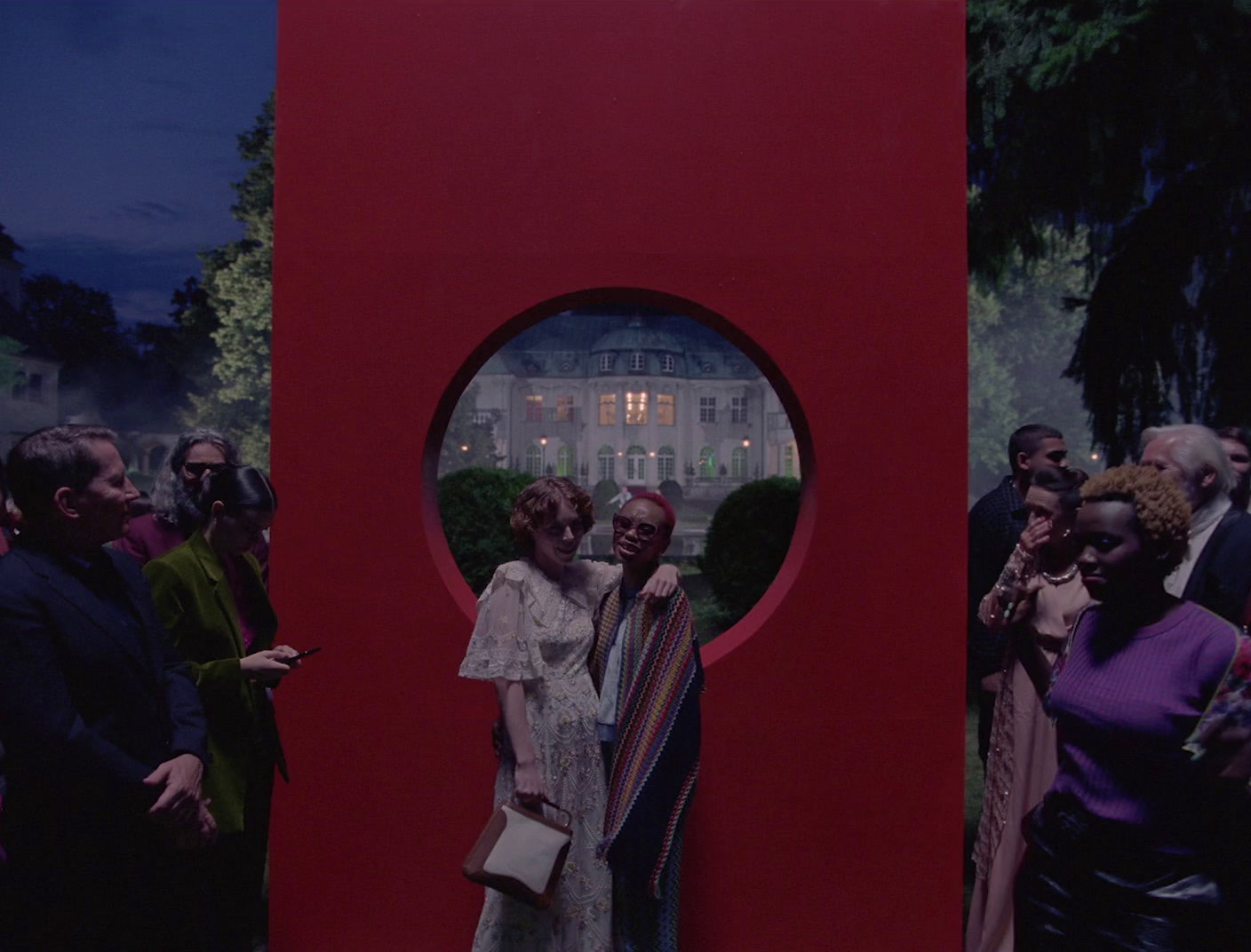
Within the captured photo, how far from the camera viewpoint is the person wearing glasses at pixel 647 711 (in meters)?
2.83

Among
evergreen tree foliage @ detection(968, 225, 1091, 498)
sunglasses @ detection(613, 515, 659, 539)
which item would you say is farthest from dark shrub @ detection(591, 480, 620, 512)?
sunglasses @ detection(613, 515, 659, 539)

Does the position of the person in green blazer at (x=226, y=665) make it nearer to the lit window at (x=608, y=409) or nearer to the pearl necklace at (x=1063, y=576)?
the pearl necklace at (x=1063, y=576)

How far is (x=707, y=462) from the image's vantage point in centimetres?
2141

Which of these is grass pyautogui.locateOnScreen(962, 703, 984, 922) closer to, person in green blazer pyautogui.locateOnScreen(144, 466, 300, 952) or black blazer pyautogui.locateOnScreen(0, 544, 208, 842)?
person in green blazer pyautogui.locateOnScreen(144, 466, 300, 952)

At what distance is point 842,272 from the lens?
11.6 feet

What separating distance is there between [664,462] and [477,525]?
14.2 m

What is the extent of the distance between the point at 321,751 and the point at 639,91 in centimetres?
255

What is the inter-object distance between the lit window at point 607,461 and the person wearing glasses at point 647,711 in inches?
738

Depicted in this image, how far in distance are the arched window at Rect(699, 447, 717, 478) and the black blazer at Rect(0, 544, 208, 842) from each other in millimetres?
18002

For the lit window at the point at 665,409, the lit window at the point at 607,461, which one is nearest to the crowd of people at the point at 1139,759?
the lit window at the point at 665,409

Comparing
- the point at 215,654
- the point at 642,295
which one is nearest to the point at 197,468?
the point at 215,654

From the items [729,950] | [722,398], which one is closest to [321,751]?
[729,950]

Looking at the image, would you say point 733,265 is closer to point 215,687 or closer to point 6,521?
point 215,687

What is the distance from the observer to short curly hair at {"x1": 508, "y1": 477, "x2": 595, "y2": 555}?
288cm
